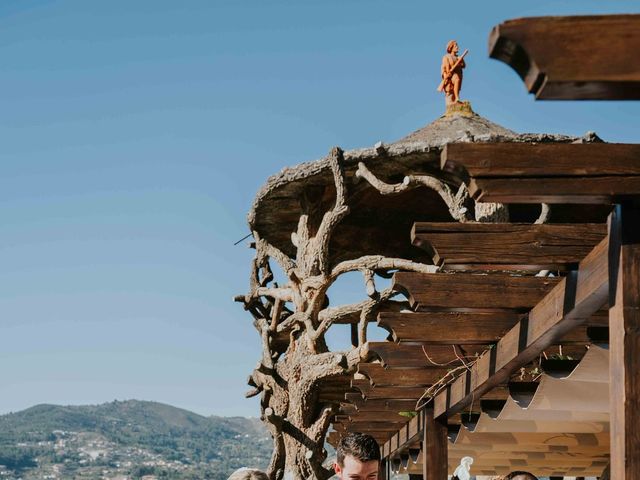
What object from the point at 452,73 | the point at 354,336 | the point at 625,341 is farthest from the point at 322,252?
the point at 625,341

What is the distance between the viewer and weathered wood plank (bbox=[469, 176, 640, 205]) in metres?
4.11

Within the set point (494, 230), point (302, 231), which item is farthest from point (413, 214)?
point (494, 230)

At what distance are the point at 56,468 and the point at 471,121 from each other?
547ft

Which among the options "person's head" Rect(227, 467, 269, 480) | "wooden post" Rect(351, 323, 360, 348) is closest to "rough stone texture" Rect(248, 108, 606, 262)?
"wooden post" Rect(351, 323, 360, 348)

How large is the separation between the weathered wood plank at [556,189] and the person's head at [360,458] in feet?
3.95

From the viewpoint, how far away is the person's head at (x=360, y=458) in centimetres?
488

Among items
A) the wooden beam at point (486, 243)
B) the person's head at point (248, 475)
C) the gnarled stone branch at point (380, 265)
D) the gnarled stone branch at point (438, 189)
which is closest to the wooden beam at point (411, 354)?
the wooden beam at point (486, 243)

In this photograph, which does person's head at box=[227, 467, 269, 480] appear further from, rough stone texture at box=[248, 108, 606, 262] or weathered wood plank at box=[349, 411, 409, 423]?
rough stone texture at box=[248, 108, 606, 262]

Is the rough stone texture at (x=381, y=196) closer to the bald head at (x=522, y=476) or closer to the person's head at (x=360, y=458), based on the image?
the bald head at (x=522, y=476)

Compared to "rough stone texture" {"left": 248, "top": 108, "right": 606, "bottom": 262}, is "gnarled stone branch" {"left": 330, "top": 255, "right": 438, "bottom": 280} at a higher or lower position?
lower

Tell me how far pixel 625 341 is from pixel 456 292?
2370 mm

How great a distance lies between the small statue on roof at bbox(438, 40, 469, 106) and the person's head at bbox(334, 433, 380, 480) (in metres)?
14.9

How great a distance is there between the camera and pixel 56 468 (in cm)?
17712

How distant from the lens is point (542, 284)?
607 cm
